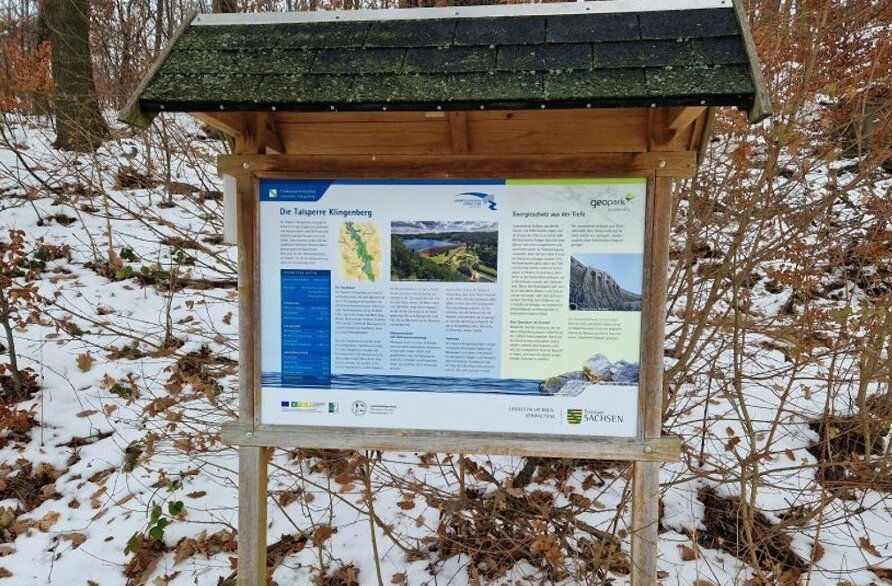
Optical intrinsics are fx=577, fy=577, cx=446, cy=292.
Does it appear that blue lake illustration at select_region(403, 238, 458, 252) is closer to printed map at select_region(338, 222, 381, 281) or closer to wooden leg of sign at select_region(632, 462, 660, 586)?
printed map at select_region(338, 222, 381, 281)

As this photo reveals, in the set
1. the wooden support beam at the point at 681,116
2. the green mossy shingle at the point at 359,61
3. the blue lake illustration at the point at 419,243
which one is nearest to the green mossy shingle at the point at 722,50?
the wooden support beam at the point at 681,116

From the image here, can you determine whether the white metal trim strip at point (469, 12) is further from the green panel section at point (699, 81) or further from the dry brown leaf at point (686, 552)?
the dry brown leaf at point (686, 552)

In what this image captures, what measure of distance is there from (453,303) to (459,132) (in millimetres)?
765

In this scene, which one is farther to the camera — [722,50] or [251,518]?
[251,518]

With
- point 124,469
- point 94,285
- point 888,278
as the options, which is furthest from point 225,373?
point 888,278

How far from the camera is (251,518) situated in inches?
111

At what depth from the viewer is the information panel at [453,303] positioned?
2.47m

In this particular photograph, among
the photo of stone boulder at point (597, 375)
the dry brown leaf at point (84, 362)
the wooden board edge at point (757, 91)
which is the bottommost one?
the dry brown leaf at point (84, 362)

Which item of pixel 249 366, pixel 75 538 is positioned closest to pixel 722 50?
pixel 249 366

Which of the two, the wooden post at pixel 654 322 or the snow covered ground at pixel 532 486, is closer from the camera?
the wooden post at pixel 654 322

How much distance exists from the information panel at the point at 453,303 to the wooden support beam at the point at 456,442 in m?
0.04

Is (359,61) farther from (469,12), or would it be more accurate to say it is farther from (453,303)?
(453,303)

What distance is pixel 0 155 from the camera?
957 cm

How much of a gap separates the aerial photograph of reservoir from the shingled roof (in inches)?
23.6
